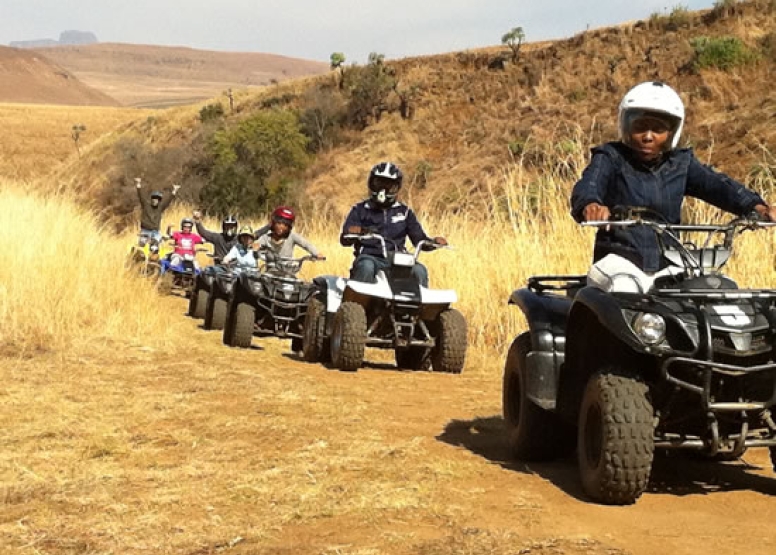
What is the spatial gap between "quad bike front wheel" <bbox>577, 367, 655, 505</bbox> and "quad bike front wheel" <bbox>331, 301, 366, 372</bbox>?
193 inches

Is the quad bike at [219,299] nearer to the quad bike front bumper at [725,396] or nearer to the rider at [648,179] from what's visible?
the rider at [648,179]

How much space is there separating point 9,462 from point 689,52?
3649cm

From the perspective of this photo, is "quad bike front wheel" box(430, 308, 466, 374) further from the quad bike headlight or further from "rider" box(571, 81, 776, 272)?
the quad bike headlight

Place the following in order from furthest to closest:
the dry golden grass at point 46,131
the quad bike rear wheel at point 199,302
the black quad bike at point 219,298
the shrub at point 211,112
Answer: the dry golden grass at point 46,131 → the shrub at point 211,112 → the quad bike rear wheel at point 199,302 → the black quad bike at point 219,298

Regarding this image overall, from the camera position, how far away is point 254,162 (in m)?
44.4

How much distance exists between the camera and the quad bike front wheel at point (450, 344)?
955 cm

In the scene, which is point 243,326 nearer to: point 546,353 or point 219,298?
point 219,298

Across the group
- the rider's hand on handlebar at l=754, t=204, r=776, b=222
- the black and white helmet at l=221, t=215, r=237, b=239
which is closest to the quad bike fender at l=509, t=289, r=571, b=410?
the rider's hand on handlebar at l=754, t=204, r=776, b=222

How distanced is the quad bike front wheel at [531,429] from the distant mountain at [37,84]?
159700 millimetres

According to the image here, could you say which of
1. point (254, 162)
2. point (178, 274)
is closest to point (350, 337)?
point (178, 274)

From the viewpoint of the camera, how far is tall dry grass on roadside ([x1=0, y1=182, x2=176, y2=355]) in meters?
10.0

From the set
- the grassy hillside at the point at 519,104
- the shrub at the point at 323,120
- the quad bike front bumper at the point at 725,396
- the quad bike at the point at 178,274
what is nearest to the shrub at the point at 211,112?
the grassy hillside at the point at 519,104

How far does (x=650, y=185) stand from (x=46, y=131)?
83.7 m

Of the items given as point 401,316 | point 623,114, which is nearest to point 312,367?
point 401,316
